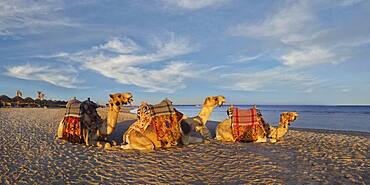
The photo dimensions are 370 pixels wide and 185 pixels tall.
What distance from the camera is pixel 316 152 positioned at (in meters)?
8.42

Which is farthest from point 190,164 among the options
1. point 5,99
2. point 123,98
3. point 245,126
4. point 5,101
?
point 5,99

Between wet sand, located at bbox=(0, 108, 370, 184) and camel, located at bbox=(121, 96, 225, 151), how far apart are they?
393mm

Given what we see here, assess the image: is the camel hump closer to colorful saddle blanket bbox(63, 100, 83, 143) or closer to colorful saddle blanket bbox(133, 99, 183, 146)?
colorful saddle blanket bbox(63, 100, 83, 143)

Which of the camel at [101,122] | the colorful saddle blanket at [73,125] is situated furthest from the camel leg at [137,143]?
the colorful saddle blanket at [73,125]

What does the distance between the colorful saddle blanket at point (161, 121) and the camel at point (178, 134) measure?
0.21ft

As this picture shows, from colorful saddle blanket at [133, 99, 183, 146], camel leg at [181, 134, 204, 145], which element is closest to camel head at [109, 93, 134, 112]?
colorful saddle blanket at [133, 99, 183, 146]

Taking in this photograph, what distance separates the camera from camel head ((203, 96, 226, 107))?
10.5 meters

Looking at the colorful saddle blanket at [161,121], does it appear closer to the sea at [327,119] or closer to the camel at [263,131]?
the camel at [263,131]

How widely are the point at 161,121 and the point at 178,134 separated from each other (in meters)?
0.72

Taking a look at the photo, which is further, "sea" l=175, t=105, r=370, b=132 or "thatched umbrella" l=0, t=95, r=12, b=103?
"thatched umbrella" l=0, t=95, r=12, b=103

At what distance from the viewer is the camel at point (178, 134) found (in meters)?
8.75

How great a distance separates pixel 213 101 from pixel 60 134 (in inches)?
201

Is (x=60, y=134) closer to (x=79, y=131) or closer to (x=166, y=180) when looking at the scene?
(x=79, y=131)

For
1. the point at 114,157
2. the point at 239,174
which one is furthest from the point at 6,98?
the point at 239,174
